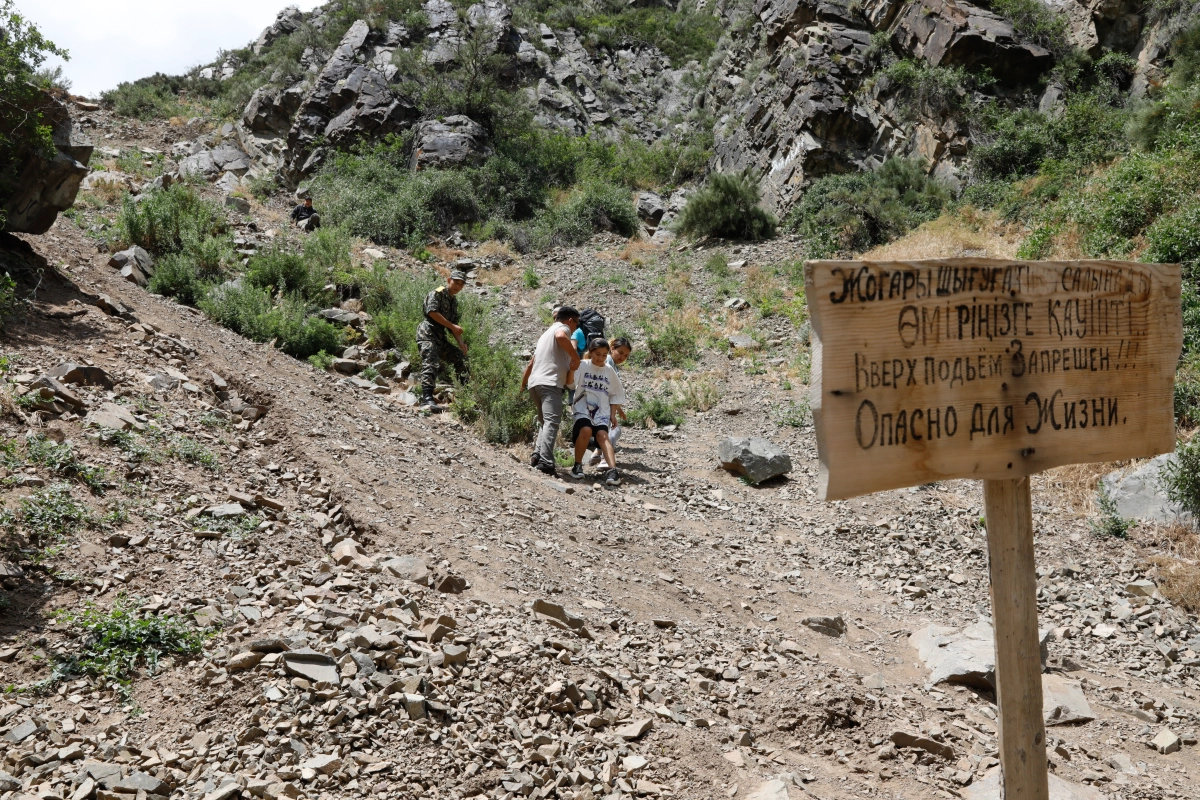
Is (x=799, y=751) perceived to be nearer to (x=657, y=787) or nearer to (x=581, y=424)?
(x=657, y=787)

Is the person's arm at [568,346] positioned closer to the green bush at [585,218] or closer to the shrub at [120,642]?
the shrub at [120,642]

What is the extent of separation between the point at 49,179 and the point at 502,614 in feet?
21.7

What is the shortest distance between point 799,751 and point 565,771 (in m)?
1.10

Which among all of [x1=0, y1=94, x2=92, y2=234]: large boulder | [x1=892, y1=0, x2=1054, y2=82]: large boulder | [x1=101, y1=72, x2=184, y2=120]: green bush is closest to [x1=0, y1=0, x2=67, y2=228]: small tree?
[x1=0, y1=94, x2=92, y2=234]: large boulder

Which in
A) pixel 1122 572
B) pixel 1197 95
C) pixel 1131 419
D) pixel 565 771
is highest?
pixel 1197 95

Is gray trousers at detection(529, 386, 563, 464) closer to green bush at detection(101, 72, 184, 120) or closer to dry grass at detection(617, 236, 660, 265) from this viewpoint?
dry grass at detection(617, 236, 660, 265)

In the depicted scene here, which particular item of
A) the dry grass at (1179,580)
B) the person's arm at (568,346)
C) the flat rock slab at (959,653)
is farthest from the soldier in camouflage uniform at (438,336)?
the dry grass at (1179,580)

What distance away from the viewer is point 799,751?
3.31 meters

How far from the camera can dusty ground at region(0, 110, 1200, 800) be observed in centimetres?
282

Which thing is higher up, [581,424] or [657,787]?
[581,424]

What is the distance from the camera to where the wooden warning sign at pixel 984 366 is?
74.9 inches

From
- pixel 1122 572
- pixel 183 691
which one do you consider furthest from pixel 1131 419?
pixel 1122 572

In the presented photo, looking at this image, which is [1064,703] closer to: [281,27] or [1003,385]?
[1003,385]

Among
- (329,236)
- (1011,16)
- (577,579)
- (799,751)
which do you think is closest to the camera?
(799,751)
